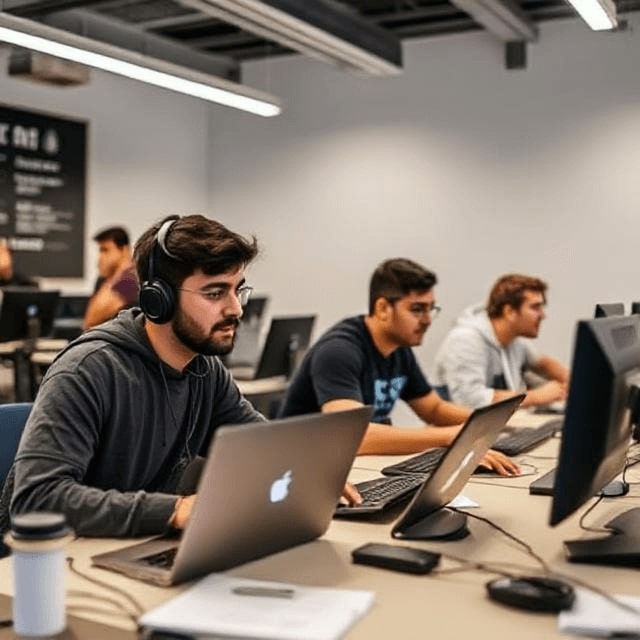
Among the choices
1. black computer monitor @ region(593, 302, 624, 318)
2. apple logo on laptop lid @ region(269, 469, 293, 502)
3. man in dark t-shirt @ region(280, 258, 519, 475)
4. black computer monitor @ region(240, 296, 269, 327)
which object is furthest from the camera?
black computer monitor @ region(240, 296, 269, 327)

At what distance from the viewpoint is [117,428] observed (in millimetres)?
1806

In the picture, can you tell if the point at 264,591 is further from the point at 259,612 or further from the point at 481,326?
the point at 481,326

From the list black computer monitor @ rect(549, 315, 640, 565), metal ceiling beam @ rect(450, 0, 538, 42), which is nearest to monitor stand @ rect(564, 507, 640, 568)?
black computer monitor @ rect(549, 315, 640, 565)

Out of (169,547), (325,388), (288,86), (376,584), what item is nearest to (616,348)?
(376,584)

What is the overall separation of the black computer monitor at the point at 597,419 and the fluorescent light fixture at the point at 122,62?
3210mm

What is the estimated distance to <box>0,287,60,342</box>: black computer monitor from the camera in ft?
17.4

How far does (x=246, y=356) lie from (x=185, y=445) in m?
3.02

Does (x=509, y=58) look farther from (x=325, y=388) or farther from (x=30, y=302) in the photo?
(x=325, y=388)

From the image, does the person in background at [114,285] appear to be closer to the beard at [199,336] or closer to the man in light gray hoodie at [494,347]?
the man in light gray hoodie at [494,347]

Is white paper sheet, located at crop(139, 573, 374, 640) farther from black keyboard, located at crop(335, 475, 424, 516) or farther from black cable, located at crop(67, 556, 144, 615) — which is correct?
black keyboard, located at crop(335, 475, 424, 516)

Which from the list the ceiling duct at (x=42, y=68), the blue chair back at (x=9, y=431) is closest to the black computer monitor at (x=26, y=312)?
the ceiling duct at (x=42, y=68)

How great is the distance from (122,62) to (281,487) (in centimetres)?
353

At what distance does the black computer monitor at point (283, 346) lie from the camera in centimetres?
451

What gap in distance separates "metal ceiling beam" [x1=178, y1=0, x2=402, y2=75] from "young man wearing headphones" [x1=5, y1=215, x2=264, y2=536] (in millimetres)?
2467
